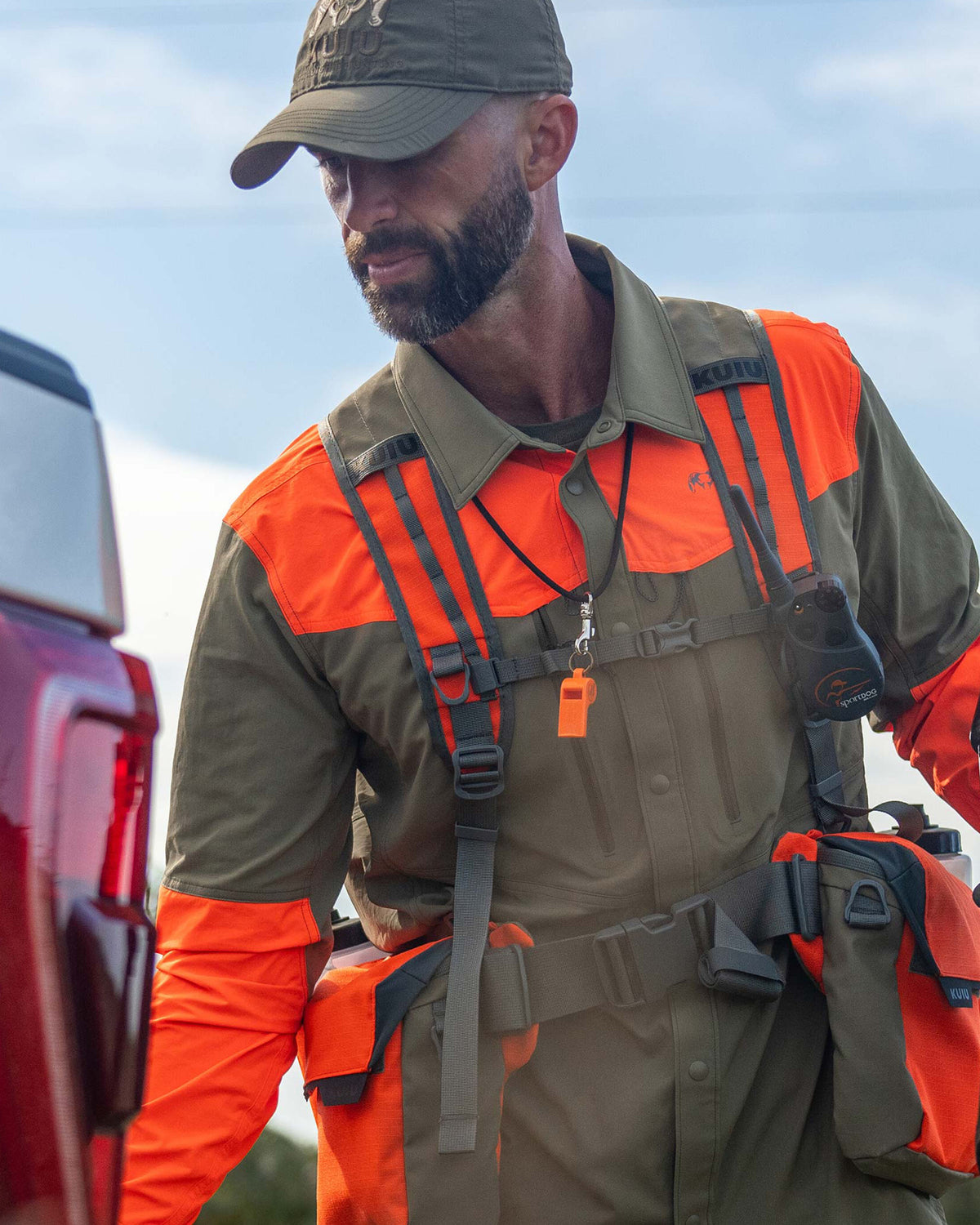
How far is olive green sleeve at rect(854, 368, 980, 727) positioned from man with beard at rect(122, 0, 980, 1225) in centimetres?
9

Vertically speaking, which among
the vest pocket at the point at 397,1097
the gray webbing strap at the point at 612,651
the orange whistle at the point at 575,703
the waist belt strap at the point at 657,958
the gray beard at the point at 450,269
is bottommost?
the vest pocket at the point at 397,1097

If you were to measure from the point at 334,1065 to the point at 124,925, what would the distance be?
1.36 meters

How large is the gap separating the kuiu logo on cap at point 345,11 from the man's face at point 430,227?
19 cm

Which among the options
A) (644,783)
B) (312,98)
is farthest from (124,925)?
(312,98)

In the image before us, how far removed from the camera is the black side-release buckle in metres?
1.87

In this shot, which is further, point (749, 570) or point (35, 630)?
point (749, 570)

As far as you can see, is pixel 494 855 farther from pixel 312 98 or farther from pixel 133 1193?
pixel 312 98

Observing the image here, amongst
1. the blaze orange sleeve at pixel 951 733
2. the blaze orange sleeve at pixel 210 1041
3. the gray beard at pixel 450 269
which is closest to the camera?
the blaze orange sleeve at pixel 210 1041

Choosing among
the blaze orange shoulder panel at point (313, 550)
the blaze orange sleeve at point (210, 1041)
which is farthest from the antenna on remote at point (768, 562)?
the blaze orange sleeve at point (210, 1041)

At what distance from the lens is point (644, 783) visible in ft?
6.25

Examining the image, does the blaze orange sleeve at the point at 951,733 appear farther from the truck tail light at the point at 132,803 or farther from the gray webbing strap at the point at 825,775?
the truck tail light at the point at 132,803

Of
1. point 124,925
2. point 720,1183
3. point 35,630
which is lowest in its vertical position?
point 720,1183

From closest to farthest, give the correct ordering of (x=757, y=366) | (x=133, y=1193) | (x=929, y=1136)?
(x=133, y=1193)
(x=929, y=1136)
(x=757, y=366)

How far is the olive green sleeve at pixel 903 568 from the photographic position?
2.20 meters
